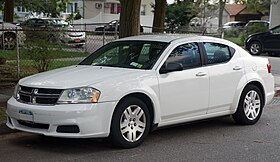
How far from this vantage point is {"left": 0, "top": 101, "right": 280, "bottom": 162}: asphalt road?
5.98 meters

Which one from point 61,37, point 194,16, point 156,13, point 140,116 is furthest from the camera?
point 194,16

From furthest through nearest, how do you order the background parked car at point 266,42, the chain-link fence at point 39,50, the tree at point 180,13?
the tree at point 180,13
the background parked car at point 266,42
the chain-link fence at point 39,50

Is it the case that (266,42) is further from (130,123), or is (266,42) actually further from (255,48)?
(130,123)

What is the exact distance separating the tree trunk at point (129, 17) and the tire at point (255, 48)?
13.7 meters

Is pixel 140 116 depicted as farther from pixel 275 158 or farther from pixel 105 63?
pixel 275 158

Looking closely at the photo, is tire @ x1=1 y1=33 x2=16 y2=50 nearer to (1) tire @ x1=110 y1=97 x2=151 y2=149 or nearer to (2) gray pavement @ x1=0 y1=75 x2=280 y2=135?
(2) gray pavement @ x1=0 y1=75 x2=280 y2=135

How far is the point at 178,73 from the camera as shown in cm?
690

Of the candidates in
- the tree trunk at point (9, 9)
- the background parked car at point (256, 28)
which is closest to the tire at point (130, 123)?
the tree trunk at point (9, 9)

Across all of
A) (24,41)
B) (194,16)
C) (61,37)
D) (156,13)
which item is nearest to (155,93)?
(24,41)

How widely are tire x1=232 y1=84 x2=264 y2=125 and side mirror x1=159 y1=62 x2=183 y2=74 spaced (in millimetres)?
1610

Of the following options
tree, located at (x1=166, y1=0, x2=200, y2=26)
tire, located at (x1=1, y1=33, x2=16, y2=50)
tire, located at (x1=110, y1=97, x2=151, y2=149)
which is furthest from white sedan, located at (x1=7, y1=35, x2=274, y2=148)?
tree, located at (x1=166, y1=0, x2=200, y2=26)

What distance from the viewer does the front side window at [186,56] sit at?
278 inches

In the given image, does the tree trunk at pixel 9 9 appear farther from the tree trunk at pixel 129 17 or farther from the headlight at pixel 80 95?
the headlight at pixel 80 95

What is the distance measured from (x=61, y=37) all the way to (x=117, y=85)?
26.3ft
